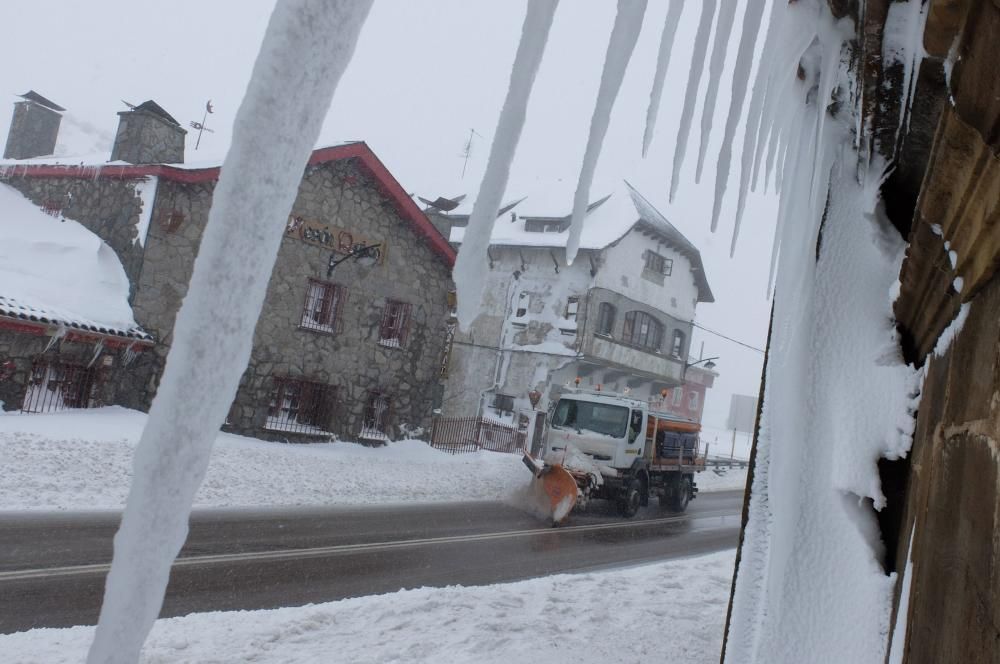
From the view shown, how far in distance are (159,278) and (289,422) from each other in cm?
446

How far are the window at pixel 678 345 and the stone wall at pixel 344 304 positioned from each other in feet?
53.9

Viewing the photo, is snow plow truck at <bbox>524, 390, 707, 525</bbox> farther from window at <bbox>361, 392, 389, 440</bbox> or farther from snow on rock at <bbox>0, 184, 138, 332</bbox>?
Result: snow on rock at <bbox>0, 184, 138, 332</bbox>

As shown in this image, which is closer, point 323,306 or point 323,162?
point 323,162

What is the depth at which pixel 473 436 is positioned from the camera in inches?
879

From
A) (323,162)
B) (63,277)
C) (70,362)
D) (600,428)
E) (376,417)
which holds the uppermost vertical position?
(323,162)

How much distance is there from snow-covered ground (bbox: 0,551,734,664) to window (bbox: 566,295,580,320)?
21.0 metres

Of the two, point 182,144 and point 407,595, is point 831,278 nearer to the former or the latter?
point 407,595

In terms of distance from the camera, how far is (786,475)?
2.16m

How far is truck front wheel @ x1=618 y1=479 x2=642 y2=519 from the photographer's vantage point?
15.4 metres

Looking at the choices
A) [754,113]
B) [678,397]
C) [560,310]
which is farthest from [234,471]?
[678,397]

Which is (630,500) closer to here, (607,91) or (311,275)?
(311,275)

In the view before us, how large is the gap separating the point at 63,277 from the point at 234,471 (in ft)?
20.7

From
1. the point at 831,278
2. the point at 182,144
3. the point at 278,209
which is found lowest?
the point at 278,209

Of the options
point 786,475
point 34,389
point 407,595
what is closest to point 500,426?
point 34,389
